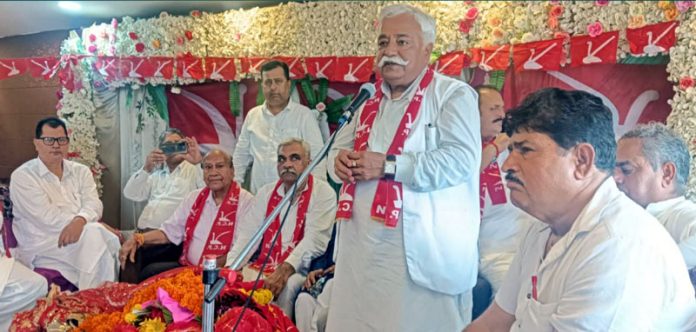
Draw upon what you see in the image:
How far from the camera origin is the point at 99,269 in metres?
3.27

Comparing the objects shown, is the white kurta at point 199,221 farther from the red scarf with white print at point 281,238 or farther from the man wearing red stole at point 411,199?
the man wearing red stole at point 411,199

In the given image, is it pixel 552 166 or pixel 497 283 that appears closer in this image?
pixel 552 166

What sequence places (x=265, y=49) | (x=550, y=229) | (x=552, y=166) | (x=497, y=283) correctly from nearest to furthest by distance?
(x=552, y=166) < (x=550, y=229) < (x=497, y=283) < (x=265, y=49)

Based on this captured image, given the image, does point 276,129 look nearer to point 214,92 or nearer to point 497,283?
point 214,92

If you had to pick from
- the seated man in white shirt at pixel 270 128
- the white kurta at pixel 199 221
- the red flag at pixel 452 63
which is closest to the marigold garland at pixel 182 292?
the white kurta at pixel 199 221

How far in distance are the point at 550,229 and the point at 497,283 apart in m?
1.11

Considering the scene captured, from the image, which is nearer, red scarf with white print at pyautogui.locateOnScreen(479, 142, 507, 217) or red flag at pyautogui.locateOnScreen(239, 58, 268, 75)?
red scarf with white print at pyautogui.locateOnScreen(479, 142, 507, 217)

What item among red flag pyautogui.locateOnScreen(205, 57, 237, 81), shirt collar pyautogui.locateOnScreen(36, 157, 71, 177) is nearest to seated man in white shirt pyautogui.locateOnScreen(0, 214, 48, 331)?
shirt collar pyautogui.locateOnScreen(36, 157, 71, 177)

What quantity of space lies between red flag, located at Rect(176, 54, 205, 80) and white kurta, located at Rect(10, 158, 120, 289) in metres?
0.77

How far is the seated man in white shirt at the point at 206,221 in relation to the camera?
323cm

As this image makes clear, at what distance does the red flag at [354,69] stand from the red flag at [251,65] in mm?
462

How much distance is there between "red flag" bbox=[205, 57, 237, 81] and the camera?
340cm

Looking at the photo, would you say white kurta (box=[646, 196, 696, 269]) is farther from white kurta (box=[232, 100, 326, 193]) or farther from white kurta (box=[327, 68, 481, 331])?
white kurta (box=[232, 100, 326, 193])

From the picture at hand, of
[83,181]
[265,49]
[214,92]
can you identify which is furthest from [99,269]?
[265,49]
